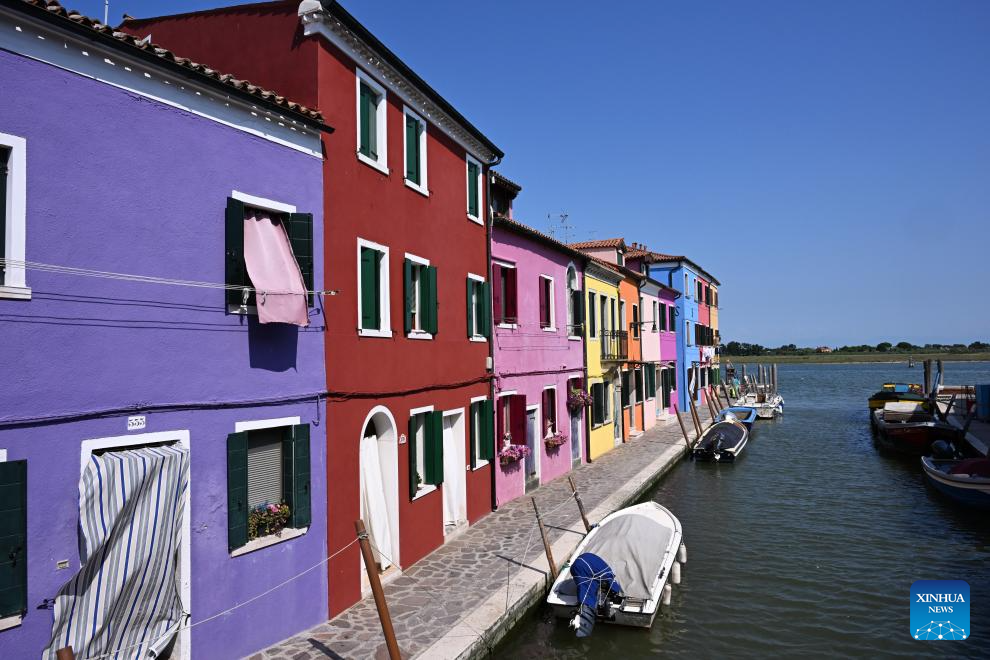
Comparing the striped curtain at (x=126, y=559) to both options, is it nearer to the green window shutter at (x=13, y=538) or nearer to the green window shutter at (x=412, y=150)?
the green window shutter at (x=13, y=538)

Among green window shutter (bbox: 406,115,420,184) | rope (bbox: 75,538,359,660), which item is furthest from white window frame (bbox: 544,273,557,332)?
rope (bbox: 75,538,359,660)

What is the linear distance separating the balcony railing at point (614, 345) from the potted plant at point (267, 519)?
53.7 feet

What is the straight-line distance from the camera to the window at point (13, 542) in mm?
5430

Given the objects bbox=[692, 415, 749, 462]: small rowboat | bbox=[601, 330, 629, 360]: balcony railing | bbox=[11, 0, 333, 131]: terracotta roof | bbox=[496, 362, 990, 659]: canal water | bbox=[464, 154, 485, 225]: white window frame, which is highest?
bbox=[464, 154, 485, 225]: white window frame

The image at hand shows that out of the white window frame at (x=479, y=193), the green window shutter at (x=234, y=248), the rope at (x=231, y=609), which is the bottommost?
the rope at (x=231, y=609)

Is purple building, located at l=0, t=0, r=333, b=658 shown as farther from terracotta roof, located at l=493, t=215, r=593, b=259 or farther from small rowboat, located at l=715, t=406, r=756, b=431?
small rowboat, located at l=715, t=406, r=756, b=431

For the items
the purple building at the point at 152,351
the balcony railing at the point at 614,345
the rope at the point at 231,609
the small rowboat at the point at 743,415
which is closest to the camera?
the purple building at the point at 152,351

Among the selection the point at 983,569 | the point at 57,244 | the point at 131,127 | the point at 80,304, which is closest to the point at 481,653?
the point at 80,304

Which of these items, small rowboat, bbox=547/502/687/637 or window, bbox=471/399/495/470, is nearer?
small rowboat, bbox=547/502/687/637

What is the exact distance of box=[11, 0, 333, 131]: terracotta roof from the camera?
18.6 ft

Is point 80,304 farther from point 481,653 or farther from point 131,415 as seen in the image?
point 481,653

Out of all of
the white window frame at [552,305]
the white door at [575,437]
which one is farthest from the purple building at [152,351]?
the white door at [575,437]

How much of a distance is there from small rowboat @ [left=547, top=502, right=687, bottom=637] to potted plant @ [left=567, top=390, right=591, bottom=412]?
317 inches

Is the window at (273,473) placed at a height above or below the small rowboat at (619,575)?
above
